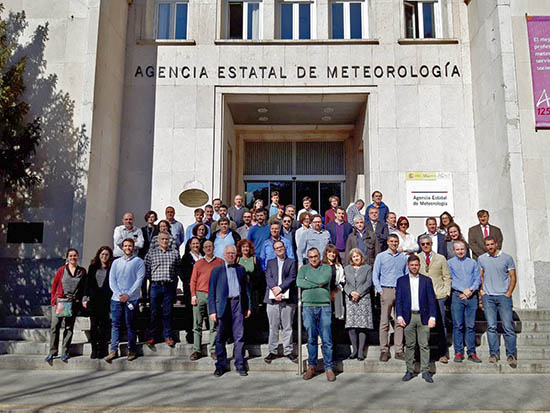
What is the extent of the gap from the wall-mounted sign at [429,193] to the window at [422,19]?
4320 millimetres

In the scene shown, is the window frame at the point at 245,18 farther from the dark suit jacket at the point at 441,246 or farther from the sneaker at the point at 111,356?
the sneaker at the point at 111,356

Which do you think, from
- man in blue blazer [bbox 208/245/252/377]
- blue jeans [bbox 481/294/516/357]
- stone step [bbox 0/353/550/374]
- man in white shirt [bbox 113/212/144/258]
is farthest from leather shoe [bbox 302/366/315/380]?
man in white shirt [bbox 113/212/144/258]

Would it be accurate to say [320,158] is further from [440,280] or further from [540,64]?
[440,280]

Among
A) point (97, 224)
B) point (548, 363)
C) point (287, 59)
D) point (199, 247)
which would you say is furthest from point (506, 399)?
point (287, 59)

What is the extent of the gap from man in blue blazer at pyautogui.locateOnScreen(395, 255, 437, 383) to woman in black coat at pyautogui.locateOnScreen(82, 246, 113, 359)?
4841 mm

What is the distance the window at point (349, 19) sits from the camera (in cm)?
1356

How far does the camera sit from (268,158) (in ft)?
54.9

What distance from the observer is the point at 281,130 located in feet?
53.3

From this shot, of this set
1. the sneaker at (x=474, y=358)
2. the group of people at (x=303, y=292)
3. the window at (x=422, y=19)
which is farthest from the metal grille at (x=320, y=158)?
the sneaker at (x=474, y=358)

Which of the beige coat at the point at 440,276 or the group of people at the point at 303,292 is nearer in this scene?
the group of people at the point at 303,292

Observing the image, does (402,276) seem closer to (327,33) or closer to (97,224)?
(97,224)

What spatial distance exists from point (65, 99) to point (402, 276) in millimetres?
9295

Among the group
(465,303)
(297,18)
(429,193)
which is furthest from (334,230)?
(297,18)

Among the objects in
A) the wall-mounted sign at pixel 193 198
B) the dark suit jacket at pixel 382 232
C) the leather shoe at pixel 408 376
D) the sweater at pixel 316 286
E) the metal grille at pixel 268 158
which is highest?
the metal grille at pixel 268 158
